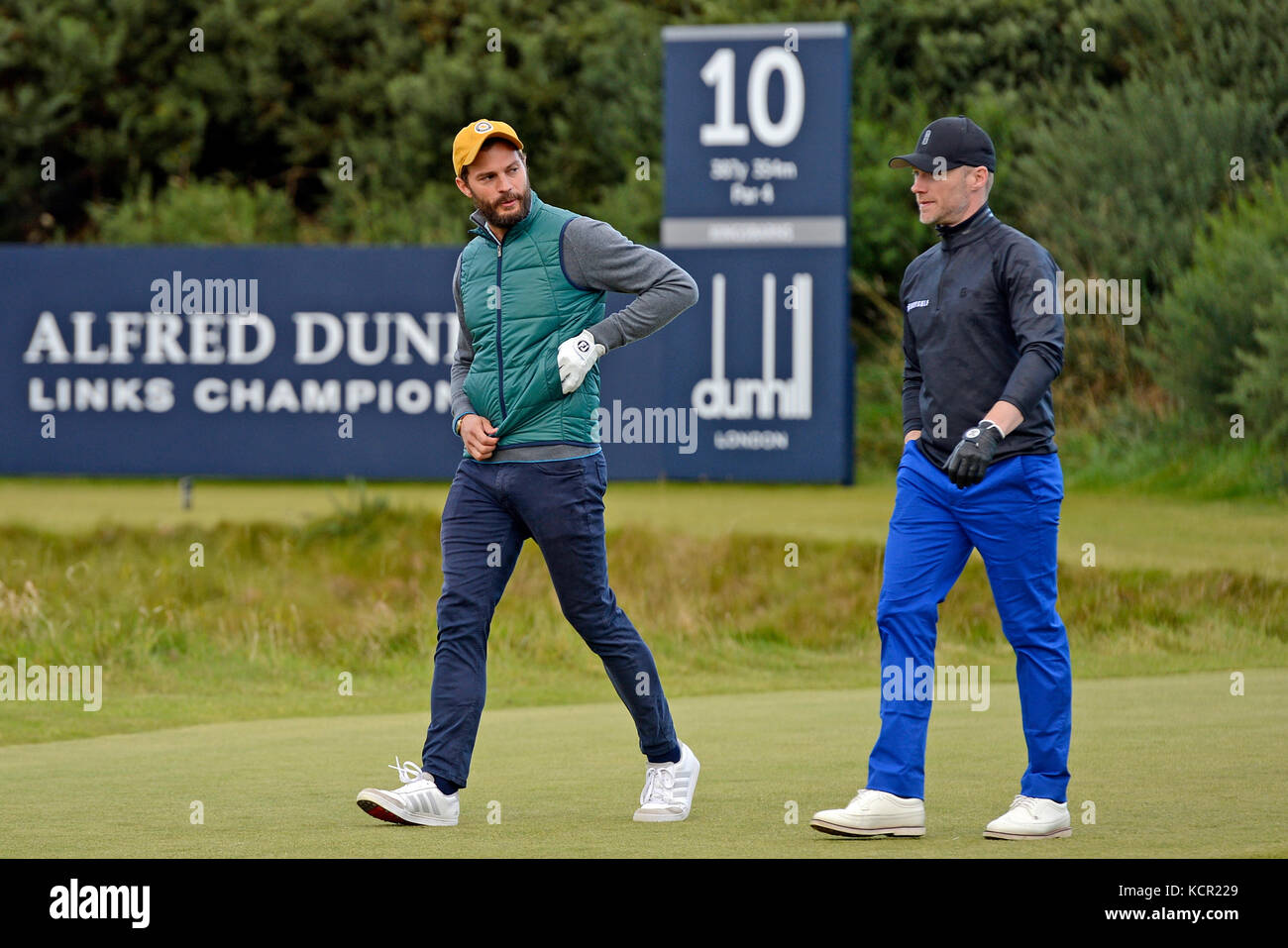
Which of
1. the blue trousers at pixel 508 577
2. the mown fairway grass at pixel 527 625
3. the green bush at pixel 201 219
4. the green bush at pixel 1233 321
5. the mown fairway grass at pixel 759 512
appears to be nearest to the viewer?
the blue trousers at pixel 508 577

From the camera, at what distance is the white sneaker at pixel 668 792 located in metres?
5.42

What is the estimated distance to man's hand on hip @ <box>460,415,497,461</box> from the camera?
5.55 metres

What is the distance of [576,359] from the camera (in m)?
5.46

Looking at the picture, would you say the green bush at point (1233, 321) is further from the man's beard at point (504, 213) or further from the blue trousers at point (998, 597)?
the man's beard at point (504, 213)

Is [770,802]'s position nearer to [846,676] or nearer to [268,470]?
[846,676]

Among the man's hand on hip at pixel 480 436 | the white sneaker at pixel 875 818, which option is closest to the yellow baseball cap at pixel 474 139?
the man's hand on hip at pixel 480 436

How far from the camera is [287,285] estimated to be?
50.1 feet

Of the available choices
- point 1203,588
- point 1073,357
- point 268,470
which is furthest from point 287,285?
point 1203,588

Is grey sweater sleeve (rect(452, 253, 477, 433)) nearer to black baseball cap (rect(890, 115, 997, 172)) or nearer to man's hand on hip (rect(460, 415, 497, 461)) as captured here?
man's hand on hip (rect(460, 415, 497, 461))

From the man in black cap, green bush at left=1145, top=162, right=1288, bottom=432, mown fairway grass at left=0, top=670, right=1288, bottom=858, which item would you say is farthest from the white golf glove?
green bush at left=1145, top=162, right=1288, bottom=432

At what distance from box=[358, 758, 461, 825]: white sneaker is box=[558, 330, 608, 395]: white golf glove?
46.3 inches

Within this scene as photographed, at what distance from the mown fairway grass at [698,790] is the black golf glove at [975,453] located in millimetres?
943

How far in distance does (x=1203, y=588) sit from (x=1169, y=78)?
23.0ft
